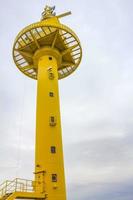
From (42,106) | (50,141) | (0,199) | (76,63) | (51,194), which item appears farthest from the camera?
(76,63)

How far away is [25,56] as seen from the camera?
37.4 metres

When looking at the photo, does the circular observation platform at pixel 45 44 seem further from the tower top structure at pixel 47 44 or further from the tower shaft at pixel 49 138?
the tower shaft at pixel 49 138

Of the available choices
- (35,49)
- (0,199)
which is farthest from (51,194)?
(35,49)

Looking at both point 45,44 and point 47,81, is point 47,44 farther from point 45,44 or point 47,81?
point 47,81

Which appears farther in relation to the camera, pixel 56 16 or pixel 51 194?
pixel 56 16

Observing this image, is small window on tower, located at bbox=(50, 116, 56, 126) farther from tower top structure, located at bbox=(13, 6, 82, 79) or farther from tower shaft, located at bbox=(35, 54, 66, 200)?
tower top structure, located at bbox=(13, 6, 82, 79)

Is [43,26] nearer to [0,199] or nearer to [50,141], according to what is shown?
[50,141]

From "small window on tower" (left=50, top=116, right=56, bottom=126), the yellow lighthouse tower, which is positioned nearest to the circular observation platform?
the yellow lighthouse tower

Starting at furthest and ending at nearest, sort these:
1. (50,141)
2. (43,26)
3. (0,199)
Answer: (43,26)
(50,141)
(0,199)

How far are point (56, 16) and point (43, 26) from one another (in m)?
5.80

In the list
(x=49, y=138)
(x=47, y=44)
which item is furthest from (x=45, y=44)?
(x=49, y=138)

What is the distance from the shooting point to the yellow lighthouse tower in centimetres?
2677

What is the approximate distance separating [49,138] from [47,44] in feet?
44.0

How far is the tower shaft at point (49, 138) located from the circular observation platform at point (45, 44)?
281 centimetres
